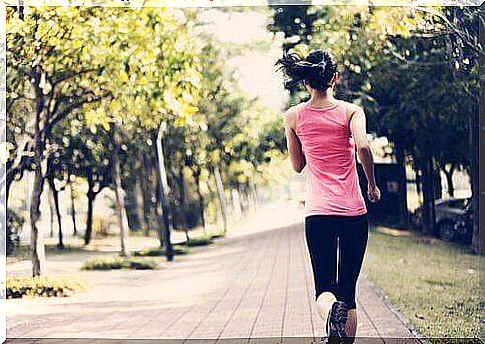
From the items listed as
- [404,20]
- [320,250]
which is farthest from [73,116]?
[320,250]

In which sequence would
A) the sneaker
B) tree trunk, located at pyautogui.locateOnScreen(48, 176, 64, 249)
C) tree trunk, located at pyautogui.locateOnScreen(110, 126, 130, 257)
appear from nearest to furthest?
the sneaker < tree trunk, located at pyautogui.locateOnScreen(48, 176, 64, 249) < tree trunk, located at pyautogui.locateOnScreen(110, 126, 130, 257)

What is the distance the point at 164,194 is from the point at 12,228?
4.14 feet

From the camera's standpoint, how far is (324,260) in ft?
13.0

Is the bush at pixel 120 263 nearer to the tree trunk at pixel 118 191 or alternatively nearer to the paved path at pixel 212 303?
the paved path at pixel 212 303

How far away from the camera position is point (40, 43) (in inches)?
244

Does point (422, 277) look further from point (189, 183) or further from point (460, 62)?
point (189, 183)

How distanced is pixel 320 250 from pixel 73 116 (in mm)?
3500

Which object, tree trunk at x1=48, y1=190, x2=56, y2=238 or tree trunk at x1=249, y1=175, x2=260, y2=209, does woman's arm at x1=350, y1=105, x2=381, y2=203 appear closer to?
tree trunk at x1=249, y1=175, x2=260, y2=209

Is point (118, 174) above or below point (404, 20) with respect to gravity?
below

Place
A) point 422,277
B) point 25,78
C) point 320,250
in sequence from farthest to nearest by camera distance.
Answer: point 25,78, point 422,277, point 320,250

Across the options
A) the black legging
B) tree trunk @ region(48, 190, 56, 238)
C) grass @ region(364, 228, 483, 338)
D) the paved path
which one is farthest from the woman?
tree trunk @ region(48, 190, 56, 238)

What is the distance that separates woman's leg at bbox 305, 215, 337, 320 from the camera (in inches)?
156

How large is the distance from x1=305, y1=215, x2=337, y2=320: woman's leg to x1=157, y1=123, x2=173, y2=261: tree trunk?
2.81 meters

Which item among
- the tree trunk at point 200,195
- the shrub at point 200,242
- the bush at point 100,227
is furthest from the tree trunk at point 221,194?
the bush at point 100,227
